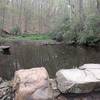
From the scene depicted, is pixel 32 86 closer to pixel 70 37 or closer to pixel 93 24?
pixel 93 24

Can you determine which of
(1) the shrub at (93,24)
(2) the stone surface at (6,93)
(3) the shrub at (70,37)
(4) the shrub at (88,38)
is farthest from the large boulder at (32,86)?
(3) the shrub at (70,37)

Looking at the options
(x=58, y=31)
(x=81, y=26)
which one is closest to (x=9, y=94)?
(x=81, y=26)

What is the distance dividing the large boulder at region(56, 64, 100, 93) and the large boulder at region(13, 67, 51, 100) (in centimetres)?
38

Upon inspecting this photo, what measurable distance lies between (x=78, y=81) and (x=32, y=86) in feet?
3.15

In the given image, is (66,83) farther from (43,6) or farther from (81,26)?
(43,6)

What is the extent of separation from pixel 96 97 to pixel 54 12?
4722 cm

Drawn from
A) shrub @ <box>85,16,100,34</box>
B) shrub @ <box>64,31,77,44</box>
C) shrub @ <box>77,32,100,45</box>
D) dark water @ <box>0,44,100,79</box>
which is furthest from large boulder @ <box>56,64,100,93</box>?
shrub @ <box>64,31,77,44</box>

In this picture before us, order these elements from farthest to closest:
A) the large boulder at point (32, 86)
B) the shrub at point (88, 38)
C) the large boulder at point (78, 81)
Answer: the shrub at point (88, 38) < the large boulder at point (78, 81) < the large boulder at point (32, 86)

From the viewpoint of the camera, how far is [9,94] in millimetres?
5207

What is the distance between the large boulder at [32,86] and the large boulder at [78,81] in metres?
0.38

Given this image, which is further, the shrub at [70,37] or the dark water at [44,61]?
the shrub at [70,37]

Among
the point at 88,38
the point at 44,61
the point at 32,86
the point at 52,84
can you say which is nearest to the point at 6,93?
the point at 32,86

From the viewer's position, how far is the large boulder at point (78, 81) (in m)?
4.77

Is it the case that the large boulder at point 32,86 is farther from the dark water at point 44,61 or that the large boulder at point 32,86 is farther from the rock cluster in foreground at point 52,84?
the dark water at point 44,61
